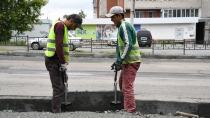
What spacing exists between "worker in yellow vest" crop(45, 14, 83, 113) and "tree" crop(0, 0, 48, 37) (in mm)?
25772

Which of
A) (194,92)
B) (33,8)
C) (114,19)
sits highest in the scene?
(33,8)

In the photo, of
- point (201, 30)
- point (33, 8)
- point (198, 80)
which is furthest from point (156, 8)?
point (198, 80)

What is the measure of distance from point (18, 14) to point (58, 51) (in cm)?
2691

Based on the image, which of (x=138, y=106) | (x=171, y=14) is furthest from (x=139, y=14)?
(x=138, y=106)

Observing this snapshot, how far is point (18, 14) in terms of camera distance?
3077 centimetres

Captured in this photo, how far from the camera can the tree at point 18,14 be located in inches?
1196

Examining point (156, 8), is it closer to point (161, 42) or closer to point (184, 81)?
point (161, 42)

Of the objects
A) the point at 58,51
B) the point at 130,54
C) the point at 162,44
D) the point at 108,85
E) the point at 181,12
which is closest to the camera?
the point at 58,51

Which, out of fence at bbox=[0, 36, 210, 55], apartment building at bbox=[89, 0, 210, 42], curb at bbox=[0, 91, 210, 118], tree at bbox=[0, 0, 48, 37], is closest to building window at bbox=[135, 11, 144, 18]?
apartment building at bbox=[89, 0, 210, 42]

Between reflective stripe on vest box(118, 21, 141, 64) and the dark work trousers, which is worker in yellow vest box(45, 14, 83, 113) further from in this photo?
reflective stripe on vest box(118, 21, 141, 64)

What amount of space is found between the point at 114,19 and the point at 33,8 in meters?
26.9

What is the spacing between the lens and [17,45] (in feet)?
68.2

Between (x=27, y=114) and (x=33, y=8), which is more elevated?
(x=33, y=8)

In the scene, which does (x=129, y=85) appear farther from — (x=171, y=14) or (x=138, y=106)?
(x=171, y=14)
